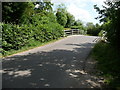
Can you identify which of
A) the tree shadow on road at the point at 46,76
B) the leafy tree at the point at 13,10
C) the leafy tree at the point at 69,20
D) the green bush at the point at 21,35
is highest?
the leafy tree at the point at 69,20

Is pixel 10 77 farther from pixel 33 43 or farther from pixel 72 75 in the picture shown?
pixel 33 43

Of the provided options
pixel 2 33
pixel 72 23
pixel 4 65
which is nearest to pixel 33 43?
pixel 2 33

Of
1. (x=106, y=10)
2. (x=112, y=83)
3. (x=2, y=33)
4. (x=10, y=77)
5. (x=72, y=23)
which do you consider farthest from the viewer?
(x=72, y=23)

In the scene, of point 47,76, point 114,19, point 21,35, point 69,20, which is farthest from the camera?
point 69,20

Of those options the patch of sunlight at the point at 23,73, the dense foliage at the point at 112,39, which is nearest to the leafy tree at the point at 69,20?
the dense foliage at the point at 112,39


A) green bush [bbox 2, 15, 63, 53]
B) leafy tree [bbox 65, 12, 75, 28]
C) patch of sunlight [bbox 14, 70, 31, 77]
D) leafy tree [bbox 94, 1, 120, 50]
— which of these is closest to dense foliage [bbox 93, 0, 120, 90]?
leafy tree [bbox 94, 1, 120, 50]

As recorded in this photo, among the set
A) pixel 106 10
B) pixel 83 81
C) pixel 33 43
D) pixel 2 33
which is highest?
pixel 106 10

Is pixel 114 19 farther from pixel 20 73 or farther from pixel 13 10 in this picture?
pixel 13 10

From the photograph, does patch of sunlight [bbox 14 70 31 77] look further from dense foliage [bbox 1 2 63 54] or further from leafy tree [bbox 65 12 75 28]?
leafy tree [bbox 65 12 75 28]

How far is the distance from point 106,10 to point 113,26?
1158 mm

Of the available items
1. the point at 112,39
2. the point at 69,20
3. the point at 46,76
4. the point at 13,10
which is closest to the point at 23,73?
the point at 46,76

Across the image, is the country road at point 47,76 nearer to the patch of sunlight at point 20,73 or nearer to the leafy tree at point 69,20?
the patch of sunlight at point 20,73

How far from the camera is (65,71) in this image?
5961 millimetres

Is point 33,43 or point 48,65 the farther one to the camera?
point 33,43
